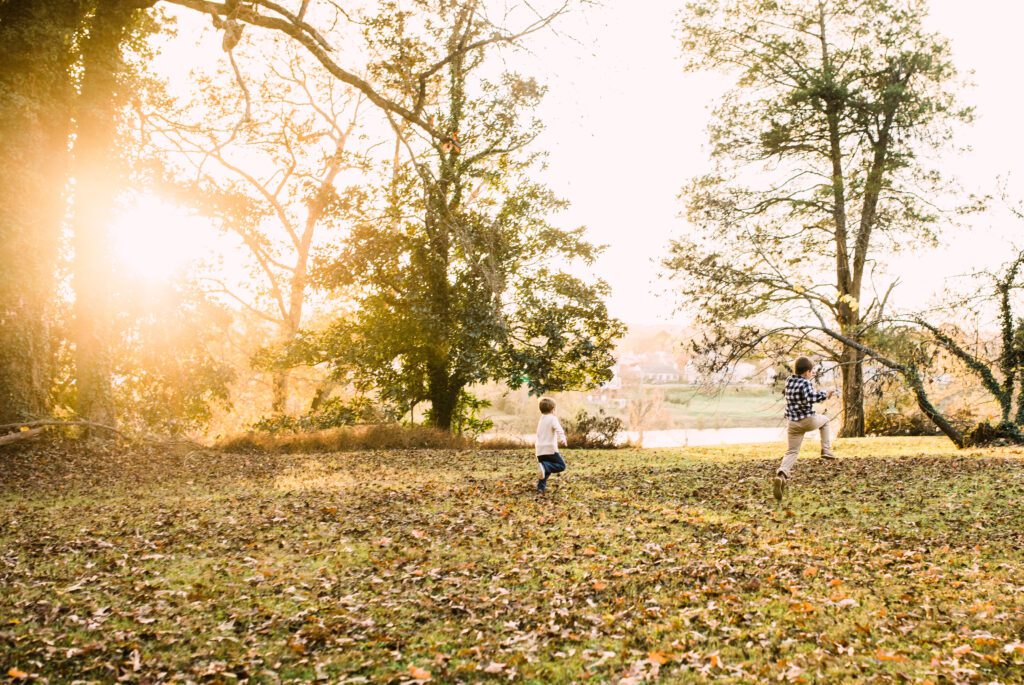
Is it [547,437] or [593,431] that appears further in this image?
[593,431]

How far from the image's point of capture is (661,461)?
16.6 m

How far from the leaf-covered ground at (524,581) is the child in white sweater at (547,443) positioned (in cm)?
43

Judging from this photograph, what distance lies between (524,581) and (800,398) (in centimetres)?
613

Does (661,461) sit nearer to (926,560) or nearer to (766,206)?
(926,560)

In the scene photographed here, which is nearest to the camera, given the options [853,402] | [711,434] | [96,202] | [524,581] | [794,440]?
[524,581]

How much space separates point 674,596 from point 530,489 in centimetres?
577

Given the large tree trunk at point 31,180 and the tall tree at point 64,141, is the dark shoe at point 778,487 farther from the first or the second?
the large tree trunk at point 31,180

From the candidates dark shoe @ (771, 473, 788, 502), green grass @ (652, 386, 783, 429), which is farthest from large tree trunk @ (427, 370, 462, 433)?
green grass @ (652, 386, 783, 429)

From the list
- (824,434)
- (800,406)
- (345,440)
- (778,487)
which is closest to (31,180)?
(345,440)

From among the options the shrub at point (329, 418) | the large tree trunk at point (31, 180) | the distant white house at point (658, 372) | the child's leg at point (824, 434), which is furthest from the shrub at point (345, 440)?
the distant white house at point (658, 372)

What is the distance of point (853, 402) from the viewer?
81.7 ft

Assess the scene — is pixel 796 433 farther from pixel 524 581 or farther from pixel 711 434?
pixel 711 434

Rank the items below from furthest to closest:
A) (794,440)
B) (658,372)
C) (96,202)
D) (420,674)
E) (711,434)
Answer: (711,434) → (658,372) → (96,202) → (794,440) → (420,674)

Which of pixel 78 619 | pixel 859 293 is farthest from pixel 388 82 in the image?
pixel 859 293
